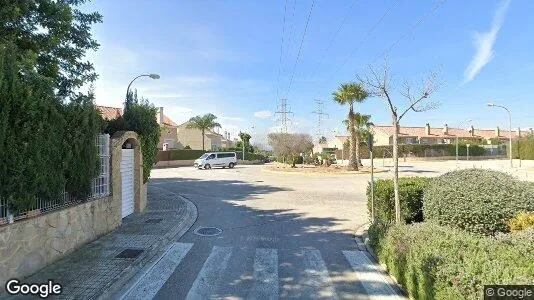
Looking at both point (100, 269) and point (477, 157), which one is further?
point (477, 157)

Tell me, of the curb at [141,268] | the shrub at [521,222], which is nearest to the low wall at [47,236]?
the curb at [141,268]

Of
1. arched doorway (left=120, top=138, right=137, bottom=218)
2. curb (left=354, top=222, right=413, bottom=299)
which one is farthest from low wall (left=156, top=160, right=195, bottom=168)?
curb (left=354, top=222, right=413, bottom=299)

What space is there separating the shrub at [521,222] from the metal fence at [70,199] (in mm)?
8740

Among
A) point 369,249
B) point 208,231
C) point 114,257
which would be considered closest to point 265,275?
point 369,249

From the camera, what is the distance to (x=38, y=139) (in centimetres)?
629

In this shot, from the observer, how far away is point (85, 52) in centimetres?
1194

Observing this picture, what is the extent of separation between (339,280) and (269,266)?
4.57 ft

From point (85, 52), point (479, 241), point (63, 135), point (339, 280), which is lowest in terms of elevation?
point (339, 280)

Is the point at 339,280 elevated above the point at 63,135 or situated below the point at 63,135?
below

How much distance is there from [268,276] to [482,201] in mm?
4383

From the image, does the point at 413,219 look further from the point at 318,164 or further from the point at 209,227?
the point at 318,164

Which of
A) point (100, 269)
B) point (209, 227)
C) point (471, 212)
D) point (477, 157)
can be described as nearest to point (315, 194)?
→ point (209, 227)

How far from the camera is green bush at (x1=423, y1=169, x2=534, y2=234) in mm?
6746

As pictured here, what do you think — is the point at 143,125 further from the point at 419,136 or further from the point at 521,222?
the point at 419,136
